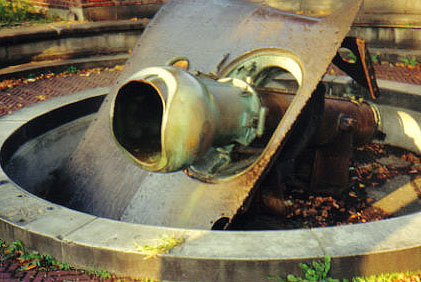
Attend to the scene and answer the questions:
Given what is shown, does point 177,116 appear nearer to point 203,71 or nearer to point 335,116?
point 203,71

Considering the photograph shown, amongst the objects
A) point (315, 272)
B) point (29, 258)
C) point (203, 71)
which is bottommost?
point (29, 258)

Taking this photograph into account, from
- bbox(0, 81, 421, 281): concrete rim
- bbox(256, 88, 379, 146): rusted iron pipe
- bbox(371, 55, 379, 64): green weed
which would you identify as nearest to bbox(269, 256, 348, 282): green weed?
bbox(0, 81, 421, 281): concrete rim

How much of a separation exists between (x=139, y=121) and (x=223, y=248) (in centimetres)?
83

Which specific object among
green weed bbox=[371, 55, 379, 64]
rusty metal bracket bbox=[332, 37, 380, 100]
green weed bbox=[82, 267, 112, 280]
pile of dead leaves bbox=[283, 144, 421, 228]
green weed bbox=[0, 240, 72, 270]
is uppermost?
rusty metal bracket bbox=[332, 37, 380, 100]

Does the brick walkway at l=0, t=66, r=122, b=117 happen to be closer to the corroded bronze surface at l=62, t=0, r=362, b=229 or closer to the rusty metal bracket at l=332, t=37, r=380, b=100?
the corroded bronze surface at l=62, t=0, r=362, b=229

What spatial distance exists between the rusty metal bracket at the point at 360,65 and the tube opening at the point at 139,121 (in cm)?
162

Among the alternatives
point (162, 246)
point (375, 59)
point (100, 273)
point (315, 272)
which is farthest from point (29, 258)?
point (375, 59)

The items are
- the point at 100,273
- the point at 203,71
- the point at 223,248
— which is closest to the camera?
the point at 223,248

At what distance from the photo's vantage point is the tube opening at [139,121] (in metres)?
2.70

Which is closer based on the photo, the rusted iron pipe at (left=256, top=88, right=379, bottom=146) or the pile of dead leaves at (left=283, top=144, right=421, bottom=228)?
the rusted iron pipe at (left=256, top=88, right=379, bottom=146)

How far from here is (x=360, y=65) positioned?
3.78m

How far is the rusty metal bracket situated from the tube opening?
1620 millimetres

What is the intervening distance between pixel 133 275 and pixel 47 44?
5993mm

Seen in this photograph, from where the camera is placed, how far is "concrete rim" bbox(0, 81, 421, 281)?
2533mm
